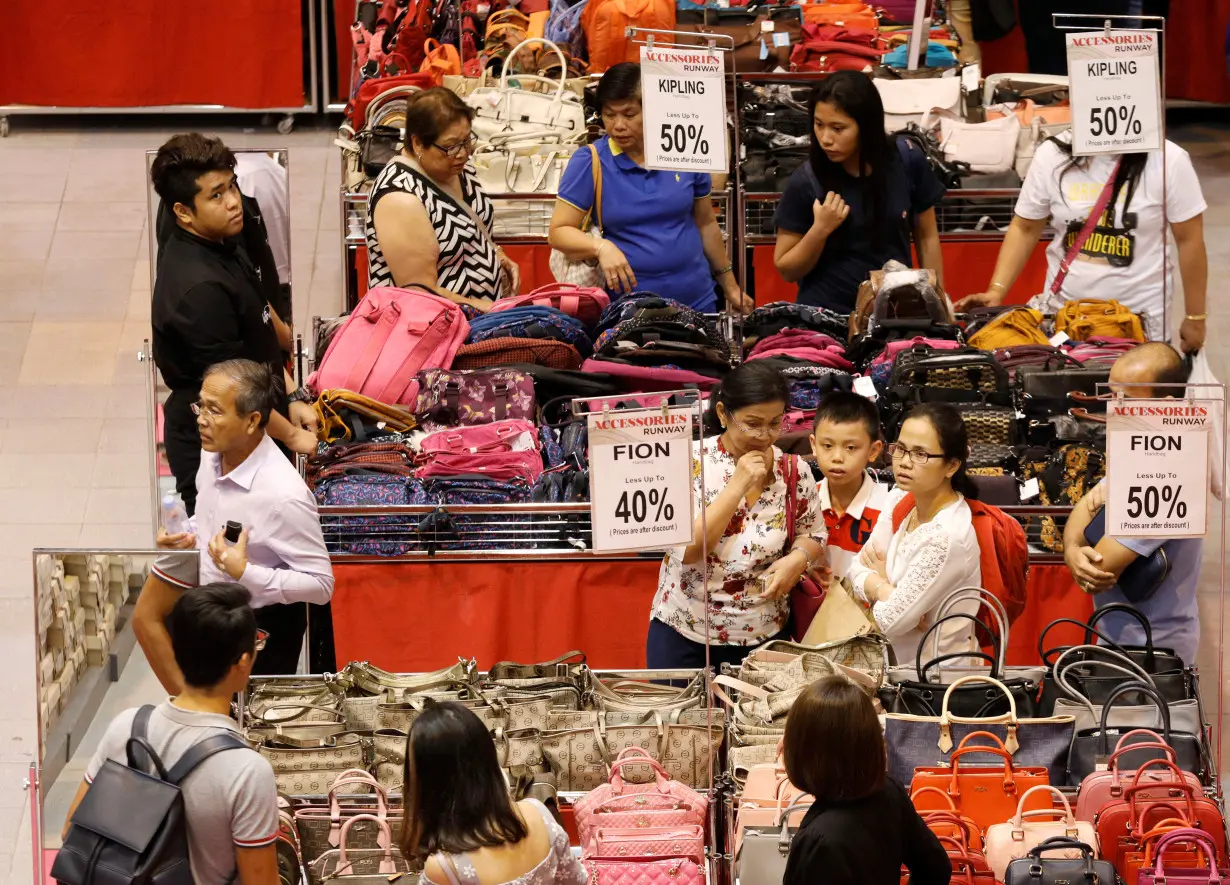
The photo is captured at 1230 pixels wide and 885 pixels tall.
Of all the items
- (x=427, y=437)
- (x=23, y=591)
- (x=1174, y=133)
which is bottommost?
(x=23, y=591)

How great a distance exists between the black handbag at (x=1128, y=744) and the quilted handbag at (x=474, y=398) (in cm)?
267

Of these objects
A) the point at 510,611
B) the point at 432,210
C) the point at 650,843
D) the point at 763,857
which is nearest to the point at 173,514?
the point at 510,611

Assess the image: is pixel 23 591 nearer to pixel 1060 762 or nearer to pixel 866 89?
pixel 866 89

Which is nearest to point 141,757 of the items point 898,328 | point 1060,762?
point 1060,762

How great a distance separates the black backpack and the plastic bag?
9.11 feet

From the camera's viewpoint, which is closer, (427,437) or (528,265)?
(427,437)

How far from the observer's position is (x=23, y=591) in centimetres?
811

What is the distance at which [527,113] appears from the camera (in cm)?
959

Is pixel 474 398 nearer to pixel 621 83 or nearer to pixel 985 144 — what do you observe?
pixel 621 83

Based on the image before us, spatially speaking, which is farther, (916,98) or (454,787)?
(916,98)

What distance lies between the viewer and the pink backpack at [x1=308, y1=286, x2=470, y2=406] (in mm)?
7230

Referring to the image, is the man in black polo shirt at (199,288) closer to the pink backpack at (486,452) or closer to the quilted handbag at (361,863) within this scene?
the pink backpack at (486,452)

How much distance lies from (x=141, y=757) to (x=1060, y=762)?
7.44 feet

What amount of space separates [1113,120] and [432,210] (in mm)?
2534
